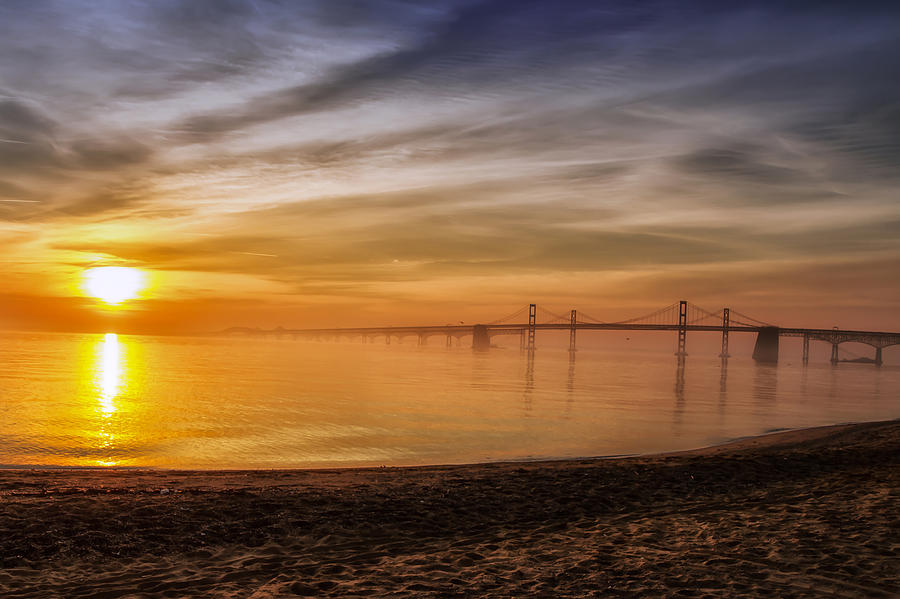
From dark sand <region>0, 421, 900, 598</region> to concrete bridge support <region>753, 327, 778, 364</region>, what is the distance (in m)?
154

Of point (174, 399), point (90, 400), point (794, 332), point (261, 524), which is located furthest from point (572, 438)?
point (794, 332)

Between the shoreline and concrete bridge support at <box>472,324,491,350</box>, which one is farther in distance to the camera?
concrete bridge support at <box>472,324,491,350</box>

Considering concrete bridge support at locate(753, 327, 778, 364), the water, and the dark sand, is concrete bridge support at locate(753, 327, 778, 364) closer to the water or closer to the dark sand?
the water

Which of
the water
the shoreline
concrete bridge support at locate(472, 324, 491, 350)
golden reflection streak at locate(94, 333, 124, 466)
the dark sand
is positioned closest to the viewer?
the dark sand

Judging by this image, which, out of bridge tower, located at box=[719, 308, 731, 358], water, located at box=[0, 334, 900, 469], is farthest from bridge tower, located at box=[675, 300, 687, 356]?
water, located at box=[0, 334, 900, 469]

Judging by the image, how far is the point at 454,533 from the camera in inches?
339

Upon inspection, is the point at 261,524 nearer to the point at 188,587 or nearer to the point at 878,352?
the point at 188,587

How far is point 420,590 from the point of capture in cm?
639

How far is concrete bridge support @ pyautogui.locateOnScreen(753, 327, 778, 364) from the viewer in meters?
151


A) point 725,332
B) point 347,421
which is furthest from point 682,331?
point 347,421

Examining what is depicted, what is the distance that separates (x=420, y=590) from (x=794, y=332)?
548 ft

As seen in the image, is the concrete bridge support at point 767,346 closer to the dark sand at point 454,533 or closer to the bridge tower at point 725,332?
the bridge tower at point 725,332

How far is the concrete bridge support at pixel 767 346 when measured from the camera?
5930 inches

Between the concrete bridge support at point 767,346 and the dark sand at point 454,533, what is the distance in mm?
153512
